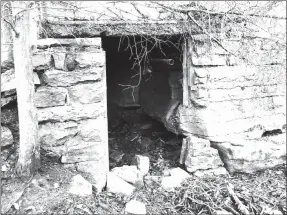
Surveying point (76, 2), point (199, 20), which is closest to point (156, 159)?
point (199, 20)

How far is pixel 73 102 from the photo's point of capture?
3068mm

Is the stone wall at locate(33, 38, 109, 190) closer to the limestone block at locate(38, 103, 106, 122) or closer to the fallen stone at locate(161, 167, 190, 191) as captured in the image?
the limestone block at locate(38, 103, 106, 122)

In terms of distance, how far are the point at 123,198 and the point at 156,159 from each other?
120 centimetres

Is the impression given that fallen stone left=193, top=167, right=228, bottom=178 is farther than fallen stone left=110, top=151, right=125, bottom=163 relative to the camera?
No

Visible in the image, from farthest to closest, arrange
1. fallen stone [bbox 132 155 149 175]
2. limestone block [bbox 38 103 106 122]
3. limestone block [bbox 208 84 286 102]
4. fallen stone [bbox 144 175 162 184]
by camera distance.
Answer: fallen stone [bbox 132 155 149 175]
limestone block [bbox 208 84 286 102]
fallen stone [bbox 144 175 162 184]
limestone block [bbox 38 103 106 122]

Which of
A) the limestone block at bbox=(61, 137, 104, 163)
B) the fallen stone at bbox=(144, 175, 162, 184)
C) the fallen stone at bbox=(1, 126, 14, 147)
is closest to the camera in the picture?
the fallen stone at bbox=(1, 126, 14, 147)

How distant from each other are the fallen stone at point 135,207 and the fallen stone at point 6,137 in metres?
1.17

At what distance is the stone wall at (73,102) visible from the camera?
2967 mm

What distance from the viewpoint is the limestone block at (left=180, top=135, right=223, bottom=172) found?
3.55 metres

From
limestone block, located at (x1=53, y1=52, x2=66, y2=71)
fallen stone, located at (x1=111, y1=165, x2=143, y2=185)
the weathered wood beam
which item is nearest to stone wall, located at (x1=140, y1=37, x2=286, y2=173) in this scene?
the weathered wood beam

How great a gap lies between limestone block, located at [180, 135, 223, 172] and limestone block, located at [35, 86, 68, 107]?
1.45 m

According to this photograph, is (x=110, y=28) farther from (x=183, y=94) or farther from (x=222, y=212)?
(x=222, y=212)

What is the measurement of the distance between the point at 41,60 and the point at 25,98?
0.45 m

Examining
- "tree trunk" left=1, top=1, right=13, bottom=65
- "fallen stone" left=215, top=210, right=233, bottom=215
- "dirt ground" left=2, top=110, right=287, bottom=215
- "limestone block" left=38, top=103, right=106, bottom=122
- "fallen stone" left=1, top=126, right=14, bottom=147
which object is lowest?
"fallen stone" left=215, top=210, right=233, bottom=215
